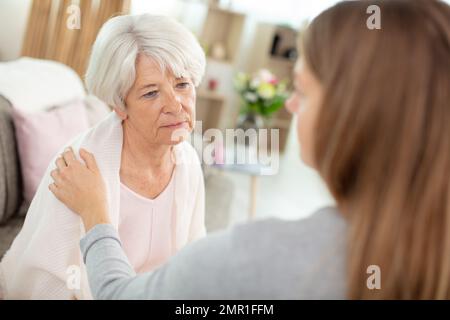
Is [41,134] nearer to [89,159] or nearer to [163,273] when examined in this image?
[89,159]

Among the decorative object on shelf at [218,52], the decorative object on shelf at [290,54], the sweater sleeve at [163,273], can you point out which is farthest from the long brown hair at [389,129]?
the decorative object on shelf at [290,54]

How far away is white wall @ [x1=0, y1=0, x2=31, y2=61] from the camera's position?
94 cm

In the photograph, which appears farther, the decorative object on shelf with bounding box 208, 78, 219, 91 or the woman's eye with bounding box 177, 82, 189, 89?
the decorative object on shelf with bounding box 208, 78, 219, 91

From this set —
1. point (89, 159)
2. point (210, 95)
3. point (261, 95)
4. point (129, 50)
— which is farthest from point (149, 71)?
point (210, 95)

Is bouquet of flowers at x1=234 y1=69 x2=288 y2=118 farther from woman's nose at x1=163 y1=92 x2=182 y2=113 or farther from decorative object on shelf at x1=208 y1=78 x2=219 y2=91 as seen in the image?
woman's nose at x1=163 y1=92 x2=182 y2=113

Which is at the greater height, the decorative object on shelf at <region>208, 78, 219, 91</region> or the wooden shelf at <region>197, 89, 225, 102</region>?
the decorative object on shelf at <region>208, 78, 219, 91</region>

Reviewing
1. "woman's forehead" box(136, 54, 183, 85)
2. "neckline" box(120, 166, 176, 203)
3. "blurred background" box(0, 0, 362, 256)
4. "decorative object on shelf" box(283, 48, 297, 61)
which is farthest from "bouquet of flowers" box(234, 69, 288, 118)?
"woman's forehead" box(136, 54, 183, 85)

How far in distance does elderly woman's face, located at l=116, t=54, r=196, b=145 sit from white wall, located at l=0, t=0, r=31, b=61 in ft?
0.97

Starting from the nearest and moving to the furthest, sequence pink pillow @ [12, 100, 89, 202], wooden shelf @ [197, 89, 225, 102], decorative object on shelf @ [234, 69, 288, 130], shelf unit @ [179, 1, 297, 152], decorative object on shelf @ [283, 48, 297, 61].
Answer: pink pillow @ [12, 100, 89, 202]
decorative object on shelf @ [234, 69, 288, 130]
wooden shelf @ [197, 89, 225, 102]
shelf unit @ [179, 1, 297, 152]
decorative object on shelf @ [283, 48, 297, 61]

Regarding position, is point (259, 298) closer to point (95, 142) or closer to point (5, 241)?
point (95, 142)

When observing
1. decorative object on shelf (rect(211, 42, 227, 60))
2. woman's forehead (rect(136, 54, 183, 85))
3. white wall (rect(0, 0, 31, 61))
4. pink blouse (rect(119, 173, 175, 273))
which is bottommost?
pink blouse (rect(119, 173, 175, 273))

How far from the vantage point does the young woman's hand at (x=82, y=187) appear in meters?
0.75

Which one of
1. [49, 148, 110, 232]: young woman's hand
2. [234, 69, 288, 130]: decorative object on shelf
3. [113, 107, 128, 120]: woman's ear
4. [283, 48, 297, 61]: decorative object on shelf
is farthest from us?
[283, 48, 297, 61]: decorative object on shelf
